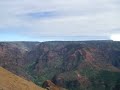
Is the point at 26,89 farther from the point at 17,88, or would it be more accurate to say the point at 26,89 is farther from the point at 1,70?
the point at 1,70

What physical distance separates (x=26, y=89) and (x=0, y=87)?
50.7ft

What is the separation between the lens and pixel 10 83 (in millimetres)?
127000

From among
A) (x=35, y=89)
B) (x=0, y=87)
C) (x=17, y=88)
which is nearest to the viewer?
(x=0, y=87)

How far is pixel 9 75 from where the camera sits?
139250mm

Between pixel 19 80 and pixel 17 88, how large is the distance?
1220cm

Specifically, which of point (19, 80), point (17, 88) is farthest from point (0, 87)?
point (19, 80)

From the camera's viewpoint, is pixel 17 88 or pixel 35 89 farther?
pixel 35 89

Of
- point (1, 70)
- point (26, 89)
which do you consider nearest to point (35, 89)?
point (26, 89)

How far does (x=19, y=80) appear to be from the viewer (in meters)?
138

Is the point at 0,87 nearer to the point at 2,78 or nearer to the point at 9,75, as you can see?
the point at 2,78

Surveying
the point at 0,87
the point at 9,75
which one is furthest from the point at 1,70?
the point at 0,87

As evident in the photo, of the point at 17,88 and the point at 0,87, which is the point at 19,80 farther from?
the point at 0,87

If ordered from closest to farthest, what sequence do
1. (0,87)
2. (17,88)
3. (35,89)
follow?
(0,87) < (17,88) < (35,89)

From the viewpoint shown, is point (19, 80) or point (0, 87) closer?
point (0, 87)
